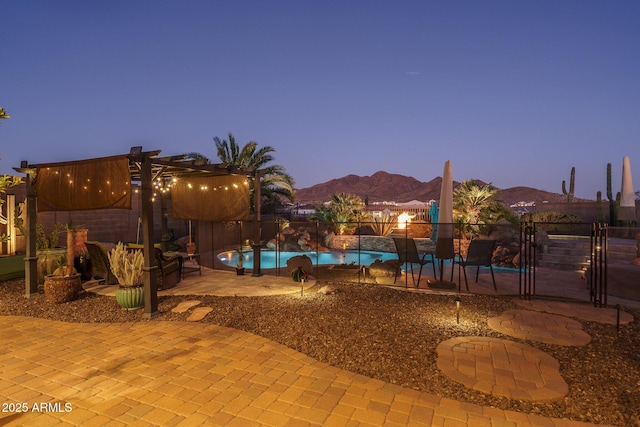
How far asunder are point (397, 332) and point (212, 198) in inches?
239

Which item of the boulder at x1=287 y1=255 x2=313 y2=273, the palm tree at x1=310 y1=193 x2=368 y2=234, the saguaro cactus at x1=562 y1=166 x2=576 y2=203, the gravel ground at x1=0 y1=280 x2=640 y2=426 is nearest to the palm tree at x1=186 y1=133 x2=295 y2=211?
the palm tree at x1=310 y1=193 x2=368 y2=234

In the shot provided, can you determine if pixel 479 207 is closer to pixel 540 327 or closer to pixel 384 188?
pixel 540 327

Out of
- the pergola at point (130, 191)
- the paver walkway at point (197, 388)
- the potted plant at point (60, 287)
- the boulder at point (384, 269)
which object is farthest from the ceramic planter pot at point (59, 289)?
the boulder at point (384, 269)

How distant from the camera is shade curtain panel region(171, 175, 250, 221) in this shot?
8.34m

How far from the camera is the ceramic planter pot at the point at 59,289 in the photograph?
20.0 ft

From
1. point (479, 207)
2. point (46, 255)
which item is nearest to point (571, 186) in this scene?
point (479, 207)

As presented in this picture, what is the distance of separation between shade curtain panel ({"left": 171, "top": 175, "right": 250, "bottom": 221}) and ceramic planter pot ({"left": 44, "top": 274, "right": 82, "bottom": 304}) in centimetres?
334

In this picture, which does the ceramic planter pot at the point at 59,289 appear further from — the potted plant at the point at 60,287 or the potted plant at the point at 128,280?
the potted plant at the point at 128,280

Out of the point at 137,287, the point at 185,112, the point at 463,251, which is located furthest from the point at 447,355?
the point at 185,112

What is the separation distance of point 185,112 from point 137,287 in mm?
41289

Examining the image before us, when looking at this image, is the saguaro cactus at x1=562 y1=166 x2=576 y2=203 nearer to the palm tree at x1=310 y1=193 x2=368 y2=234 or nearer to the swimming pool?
the palm tree at x1=310 y1=193 x2=368 y2=234

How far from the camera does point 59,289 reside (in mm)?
6113

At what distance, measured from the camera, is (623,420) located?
8.71ft

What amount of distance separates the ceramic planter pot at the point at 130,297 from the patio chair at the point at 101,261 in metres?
2.02
